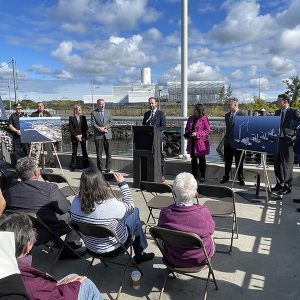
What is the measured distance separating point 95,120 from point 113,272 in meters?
5.14

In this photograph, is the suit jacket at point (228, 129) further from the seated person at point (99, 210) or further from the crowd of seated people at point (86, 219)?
the seated person at point (99, 210)

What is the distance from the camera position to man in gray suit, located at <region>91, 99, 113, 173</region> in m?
8.33

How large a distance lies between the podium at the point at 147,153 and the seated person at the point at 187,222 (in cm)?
380

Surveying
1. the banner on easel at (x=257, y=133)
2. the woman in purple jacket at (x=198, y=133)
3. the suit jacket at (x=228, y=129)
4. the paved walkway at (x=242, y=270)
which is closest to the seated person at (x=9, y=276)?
the paved walkway at (x=242, y=270)

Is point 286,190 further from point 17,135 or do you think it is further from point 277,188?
point 17,135

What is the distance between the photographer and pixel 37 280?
6.79ft

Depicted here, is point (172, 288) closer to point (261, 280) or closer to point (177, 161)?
point (261, 280)

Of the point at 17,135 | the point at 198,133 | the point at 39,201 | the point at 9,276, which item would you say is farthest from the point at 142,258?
the point at 17,135

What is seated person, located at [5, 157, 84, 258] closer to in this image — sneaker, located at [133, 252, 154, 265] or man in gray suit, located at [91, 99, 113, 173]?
sneaker, located at [133, 252, 154, 265]

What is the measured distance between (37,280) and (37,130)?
21.4ft

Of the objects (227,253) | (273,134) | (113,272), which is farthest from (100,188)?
(273,134)

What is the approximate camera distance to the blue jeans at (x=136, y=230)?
11.6 feet

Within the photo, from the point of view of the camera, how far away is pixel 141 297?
3.24m

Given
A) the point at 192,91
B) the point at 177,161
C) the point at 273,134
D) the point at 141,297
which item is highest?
the point at 192,91
